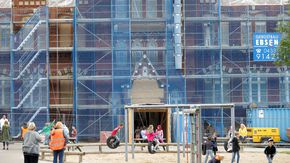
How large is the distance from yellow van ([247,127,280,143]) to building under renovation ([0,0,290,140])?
2.26 feet

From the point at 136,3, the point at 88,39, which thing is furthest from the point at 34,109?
the point at 136,3

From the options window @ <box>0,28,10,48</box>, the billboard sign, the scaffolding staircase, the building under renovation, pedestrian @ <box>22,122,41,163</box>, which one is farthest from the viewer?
window @ <box>0,28,10,48</box>

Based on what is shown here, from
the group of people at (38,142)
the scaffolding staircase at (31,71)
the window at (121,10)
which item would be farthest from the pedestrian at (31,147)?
the window at (121,10)

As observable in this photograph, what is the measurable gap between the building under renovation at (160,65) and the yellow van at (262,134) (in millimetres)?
688

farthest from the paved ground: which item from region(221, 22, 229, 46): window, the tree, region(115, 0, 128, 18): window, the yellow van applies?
region(115, 0, 128, 18): window

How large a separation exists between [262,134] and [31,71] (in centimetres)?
1388

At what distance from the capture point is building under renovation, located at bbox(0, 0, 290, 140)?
149 feet

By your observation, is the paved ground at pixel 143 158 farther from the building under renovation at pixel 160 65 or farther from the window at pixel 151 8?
the window at pixel 151 8

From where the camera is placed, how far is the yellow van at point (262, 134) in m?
43.8

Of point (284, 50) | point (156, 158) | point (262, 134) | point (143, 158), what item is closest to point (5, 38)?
point (262, 134)

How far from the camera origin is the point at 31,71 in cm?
4738

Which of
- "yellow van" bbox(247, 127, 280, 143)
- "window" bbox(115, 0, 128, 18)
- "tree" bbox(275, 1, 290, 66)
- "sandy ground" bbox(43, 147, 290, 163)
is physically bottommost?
"yellow van" bbox(247, 127, 280, 143)

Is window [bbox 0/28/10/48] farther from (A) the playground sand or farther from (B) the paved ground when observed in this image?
(A) the playground sand

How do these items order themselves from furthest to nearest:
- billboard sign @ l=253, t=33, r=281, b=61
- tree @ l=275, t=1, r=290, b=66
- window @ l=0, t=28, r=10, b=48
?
window @ l=0, t=28, r=10, b=48 → billboard sign @ l=253, t=33, r=281, b=61 → tree @ l=275, t=1, r=290, b=66
